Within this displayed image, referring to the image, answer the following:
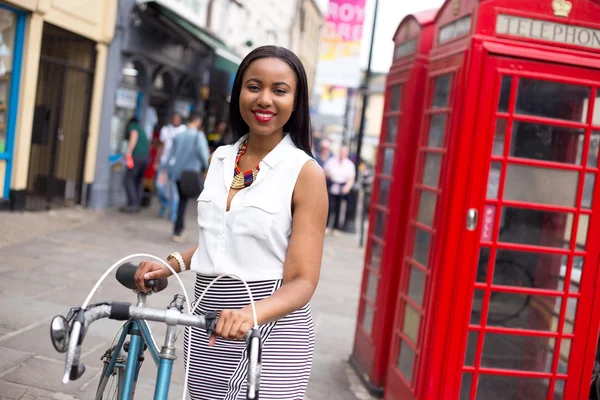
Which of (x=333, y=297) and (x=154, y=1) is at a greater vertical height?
(x=154, y=1)

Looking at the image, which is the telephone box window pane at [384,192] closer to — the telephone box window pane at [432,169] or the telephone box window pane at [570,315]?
the telephone box window pane at [432,169]

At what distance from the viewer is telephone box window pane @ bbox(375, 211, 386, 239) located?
17.3ft

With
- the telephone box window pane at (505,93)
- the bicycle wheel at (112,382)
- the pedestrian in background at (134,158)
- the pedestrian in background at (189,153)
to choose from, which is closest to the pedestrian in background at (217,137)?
the pedestrian in background at (134,158)

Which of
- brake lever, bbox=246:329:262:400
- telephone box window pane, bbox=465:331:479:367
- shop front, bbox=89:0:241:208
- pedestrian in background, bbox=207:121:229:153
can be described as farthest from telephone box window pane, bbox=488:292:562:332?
pedestrian in background, bbox=207:121:229:153

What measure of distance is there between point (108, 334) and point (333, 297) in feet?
11.9

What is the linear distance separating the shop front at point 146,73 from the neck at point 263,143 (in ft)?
34.6

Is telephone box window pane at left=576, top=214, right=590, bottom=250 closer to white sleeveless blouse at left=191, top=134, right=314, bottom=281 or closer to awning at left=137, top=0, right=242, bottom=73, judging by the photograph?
white sleeveless blouse at left=191, top=134, right=314, bottom=281

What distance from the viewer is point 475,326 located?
3932mm

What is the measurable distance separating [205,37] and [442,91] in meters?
11.3

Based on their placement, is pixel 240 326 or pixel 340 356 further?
pixel 340 356

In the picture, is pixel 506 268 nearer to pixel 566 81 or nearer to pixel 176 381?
pixel 566 81

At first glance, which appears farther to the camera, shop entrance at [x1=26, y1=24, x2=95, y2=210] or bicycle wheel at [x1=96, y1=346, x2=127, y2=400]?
shop entrance at [x1=26, y1=24, x2=95, y2=210]

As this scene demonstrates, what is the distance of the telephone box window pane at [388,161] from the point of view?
17.1ft

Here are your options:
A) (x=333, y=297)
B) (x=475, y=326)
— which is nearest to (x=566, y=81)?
(x=475, y=326)
